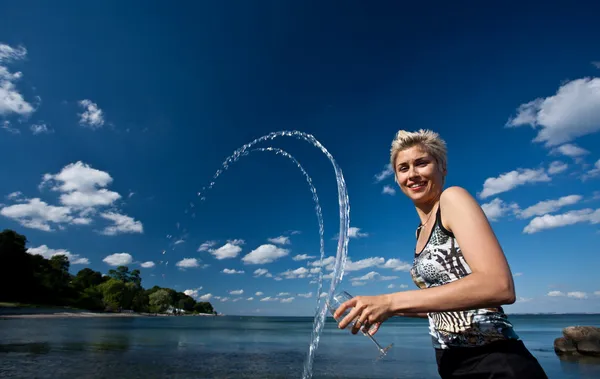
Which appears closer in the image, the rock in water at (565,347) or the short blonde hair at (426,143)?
the short blonde hair at (426,143)

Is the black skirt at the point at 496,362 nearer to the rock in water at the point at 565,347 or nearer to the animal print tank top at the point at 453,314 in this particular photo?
the animal print tank top at the point at 453,314

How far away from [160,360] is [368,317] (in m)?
30.1

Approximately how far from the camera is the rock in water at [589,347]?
28.2 meters

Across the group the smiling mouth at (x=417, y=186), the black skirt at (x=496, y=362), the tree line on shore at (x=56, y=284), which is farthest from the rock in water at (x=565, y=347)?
the tree line on shore at (x=56, y=284)

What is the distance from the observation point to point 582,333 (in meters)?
30.1

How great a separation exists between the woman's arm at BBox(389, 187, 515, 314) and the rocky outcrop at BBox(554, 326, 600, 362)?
36.6 m

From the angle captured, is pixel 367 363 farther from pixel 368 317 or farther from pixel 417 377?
pixel 368 317

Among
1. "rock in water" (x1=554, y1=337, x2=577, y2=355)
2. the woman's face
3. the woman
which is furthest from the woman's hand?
"rock in water" (x1=554, y1=337, x2=577, y2=355)

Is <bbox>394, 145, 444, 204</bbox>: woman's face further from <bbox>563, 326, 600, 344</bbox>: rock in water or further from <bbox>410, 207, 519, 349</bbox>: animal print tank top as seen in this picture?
<bbox>563, 326, 600, 344</bbox>: rock in water

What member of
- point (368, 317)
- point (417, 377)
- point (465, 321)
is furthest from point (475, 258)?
point (417, 377)

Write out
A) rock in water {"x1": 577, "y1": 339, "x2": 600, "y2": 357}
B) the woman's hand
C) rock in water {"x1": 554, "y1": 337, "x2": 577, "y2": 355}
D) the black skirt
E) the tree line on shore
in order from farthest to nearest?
the tree line on shore
rock in water {"x1": 554, "y1": 337, "x2": 577, "y2": 355}
rock in water {"x1": 577, "y1": 339, "x2": 600, "y2": 357}
the black skirt
the woman's hand

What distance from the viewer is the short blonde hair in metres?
2.49

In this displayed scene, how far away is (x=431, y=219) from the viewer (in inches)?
93.7

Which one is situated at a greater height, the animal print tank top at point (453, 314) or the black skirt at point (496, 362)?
the animal print tank top at point (453, 314)
